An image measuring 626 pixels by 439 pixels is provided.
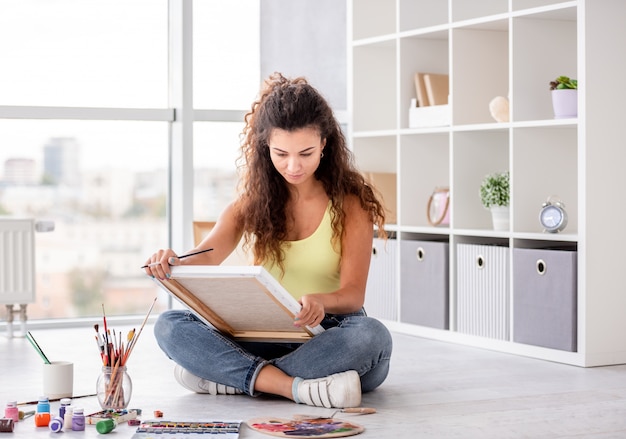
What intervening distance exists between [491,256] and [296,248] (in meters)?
1.21

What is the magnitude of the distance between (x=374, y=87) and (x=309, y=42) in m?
0.46

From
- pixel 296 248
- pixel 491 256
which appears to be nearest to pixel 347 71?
pixel 491 256

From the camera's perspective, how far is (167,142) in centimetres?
484

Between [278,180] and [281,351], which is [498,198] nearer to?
[278,180]

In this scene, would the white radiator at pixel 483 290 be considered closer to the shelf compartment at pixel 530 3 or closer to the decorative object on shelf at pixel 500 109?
the decorative object on shelf at pixel 500 109

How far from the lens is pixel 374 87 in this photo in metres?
4.85

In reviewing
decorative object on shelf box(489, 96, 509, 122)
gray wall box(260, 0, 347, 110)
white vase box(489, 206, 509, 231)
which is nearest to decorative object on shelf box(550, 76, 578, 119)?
decorative object on shelf box(489, 96, 509, 122)

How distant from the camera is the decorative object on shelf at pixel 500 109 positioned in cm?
404

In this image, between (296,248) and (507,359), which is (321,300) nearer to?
(296,248)

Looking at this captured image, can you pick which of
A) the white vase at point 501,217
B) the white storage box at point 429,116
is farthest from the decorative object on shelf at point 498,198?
the white storage box at point 429,116

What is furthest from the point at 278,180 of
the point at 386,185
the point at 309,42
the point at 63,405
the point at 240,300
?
the point at 309,42

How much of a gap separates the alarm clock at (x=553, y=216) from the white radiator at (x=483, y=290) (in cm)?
20

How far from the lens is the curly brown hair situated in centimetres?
292

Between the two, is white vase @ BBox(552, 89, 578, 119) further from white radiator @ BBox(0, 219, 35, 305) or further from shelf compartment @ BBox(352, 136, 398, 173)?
white radiator @ BBox(0, 219, 35, 305)
